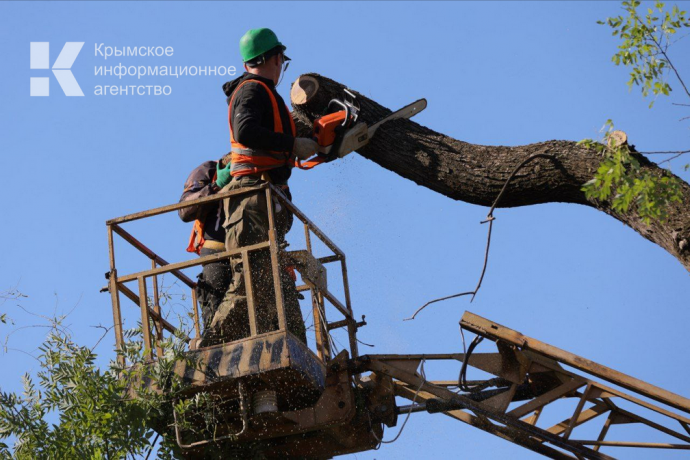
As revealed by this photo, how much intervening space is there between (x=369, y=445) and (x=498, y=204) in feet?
6.92

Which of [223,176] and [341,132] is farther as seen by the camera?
[341,132]

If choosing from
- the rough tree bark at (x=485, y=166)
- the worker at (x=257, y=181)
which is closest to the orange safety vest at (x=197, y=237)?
the worker at (x=257, y=181)

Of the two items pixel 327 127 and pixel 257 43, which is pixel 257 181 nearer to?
pixel 327 127

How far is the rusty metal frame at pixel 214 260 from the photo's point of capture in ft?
25.0

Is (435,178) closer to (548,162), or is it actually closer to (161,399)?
(548,162)

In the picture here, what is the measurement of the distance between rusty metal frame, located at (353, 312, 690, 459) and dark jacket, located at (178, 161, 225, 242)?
1477mm

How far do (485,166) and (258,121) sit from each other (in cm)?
170

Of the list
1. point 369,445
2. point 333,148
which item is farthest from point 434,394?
point 333,148

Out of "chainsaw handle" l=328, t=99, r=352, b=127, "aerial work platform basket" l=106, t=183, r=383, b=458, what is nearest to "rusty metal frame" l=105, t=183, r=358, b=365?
"aerial work platform basket" l=106, t=183, r=383, b=458

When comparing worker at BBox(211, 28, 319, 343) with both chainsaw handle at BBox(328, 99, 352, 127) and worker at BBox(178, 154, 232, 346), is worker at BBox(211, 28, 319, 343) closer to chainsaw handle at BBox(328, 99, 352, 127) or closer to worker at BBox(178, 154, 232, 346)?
worker at BBox(178, 154, 232, 346)

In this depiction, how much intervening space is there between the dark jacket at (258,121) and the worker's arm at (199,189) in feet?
1.79

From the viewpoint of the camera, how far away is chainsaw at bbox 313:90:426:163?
872 cm

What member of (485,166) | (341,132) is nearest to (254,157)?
(341,132)

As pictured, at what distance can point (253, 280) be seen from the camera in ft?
25.9
